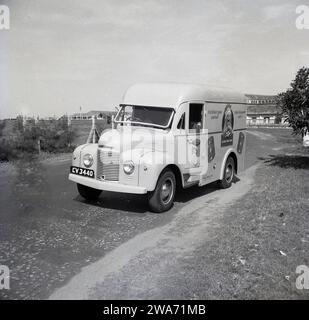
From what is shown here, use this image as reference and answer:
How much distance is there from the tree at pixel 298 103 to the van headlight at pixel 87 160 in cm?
749

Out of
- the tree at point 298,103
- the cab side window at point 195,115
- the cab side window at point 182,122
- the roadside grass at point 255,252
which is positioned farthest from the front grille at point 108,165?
the tree at point 298,103

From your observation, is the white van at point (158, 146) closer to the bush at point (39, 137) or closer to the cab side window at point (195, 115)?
the cab side window at point (195, 115)

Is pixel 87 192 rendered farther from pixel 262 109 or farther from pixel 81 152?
pixel 262 109

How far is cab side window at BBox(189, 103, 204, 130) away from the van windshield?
0.60 metres

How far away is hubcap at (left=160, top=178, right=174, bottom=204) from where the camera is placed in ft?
24.8

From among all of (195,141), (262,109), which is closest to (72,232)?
(195,141)

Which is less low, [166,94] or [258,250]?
[166,94]

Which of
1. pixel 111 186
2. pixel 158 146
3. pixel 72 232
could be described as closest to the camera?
pixel 72 232

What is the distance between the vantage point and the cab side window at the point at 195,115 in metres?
8.39

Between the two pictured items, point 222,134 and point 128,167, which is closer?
point 128,167

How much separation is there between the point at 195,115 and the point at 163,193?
2.06 m

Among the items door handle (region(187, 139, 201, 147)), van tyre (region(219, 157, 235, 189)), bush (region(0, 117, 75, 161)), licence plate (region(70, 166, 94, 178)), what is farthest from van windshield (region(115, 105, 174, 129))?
bush (region(0, 117, 75, 161))

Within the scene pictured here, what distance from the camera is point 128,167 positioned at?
7.04 m

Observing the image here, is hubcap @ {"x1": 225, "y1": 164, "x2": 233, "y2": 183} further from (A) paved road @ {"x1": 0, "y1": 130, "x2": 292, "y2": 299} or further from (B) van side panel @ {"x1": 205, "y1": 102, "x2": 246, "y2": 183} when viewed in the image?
(A) paved road @ {"x1": 0, "y1": 130, "x2": 292, "y2": 299}
